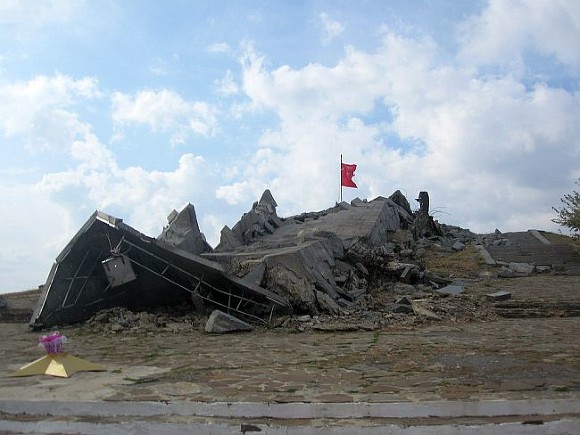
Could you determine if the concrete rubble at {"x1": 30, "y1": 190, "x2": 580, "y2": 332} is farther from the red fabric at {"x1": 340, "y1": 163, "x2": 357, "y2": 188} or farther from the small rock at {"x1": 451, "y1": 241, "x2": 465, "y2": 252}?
the red fabric at {"x1": 340, "y1": 163, "x2": 357, "y2": 188}

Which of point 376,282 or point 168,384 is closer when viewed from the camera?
point 168,384

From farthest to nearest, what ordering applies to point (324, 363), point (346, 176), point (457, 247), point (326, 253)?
point (346, 176), point (457, 247), point (326, 253), point (324, 363)

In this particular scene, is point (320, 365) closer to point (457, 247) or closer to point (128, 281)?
point (128, 281)

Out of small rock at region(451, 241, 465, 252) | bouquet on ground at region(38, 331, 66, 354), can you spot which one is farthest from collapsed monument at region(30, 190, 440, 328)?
small rock at region(451, 241, 465, 252)

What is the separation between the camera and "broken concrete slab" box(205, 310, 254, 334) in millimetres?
10062

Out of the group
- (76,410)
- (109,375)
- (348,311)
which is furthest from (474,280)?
(76,410)

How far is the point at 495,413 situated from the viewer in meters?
4.35

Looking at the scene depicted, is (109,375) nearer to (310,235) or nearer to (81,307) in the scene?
(81,307)

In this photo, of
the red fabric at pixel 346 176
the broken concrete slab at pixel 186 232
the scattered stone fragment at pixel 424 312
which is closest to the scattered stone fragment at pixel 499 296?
the scattered stone fragment at pixel 424 312

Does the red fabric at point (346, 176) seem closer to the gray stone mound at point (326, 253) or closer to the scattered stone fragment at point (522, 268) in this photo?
the gray stone mound at point (326, 253)

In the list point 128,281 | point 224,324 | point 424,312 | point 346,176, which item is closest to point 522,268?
point 424,312

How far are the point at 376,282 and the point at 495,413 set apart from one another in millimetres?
10584

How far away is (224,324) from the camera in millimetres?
10172

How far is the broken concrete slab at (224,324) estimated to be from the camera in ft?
33.0
